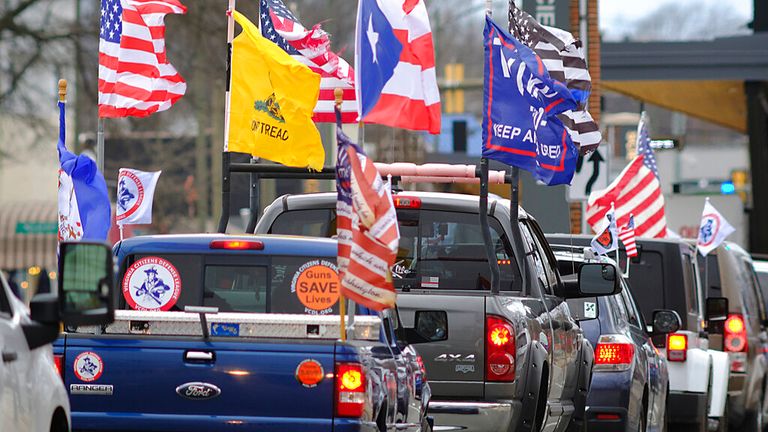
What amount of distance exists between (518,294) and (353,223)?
2.82 meters

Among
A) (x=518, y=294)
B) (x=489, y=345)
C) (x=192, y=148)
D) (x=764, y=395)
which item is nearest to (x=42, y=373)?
(x=489, y=345)

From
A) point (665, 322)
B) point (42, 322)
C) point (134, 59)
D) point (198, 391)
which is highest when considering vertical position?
point (134, 59)

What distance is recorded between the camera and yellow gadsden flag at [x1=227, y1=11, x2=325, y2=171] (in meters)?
12.9

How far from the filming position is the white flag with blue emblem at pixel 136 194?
14.5 meters

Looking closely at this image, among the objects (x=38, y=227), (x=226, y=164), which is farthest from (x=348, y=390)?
(x=38, y=227)

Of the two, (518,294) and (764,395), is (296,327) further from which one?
(764,395)

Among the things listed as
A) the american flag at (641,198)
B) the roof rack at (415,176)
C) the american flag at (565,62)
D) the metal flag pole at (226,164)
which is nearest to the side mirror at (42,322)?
the roof rack at (415,176)

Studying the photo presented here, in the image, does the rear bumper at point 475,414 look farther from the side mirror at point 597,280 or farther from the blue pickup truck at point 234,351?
the blue pickup truck at point 234,351

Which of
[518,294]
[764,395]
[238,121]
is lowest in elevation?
[764,395]

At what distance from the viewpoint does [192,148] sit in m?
66.6

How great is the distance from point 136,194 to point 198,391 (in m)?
6.66

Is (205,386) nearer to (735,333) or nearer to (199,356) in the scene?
(199,356)

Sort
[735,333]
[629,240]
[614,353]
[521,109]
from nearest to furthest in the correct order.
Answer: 1. [614,353]
2. [521,109]
3. [629,240]
4. [735,333]

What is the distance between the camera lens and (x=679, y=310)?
1548 cm
